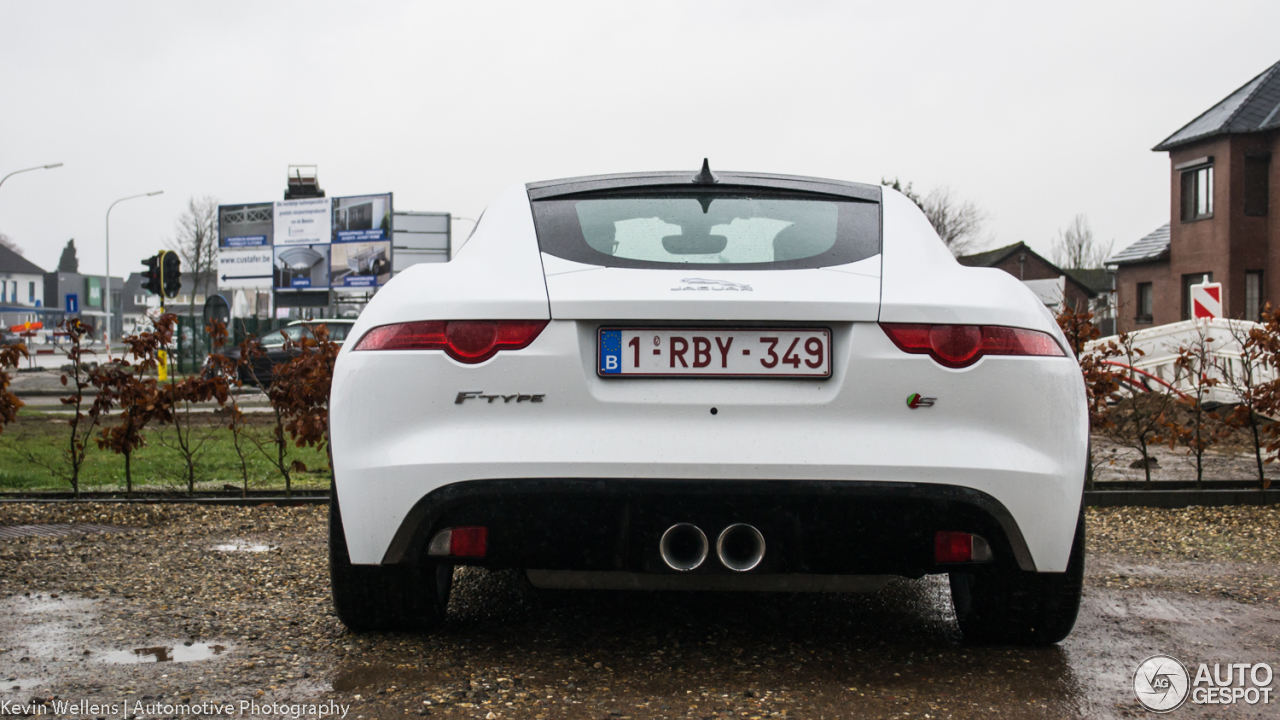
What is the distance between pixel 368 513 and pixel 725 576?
37.5 inches

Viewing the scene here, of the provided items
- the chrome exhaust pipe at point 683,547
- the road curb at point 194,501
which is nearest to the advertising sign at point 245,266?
the road curb at point 194,501

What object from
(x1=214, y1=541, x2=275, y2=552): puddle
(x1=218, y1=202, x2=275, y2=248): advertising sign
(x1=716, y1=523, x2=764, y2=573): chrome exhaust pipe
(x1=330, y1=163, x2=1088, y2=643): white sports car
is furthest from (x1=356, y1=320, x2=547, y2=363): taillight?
(x1=218, y1=202, x2=275, y2=248): advertising sign

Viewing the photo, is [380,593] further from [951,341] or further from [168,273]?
[168,273]

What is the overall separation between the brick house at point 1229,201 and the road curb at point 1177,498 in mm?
28076

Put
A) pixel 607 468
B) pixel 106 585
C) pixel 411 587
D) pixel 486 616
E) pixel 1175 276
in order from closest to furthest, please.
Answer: pixel 607 468
pixel 411 587
pixel 486 616
pixel 106 585
pixel 1175 276

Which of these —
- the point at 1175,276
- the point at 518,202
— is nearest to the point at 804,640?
the point at 518,202

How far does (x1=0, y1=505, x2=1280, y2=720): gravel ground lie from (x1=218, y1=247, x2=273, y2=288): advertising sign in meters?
47.6

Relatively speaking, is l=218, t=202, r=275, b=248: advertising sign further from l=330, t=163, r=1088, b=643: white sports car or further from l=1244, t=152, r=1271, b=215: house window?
l=330, t=163, r=1088, b=643: white sports car

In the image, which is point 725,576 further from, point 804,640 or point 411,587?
point 411,587

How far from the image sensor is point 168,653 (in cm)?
337

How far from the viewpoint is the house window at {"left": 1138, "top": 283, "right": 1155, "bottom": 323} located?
4031 centimetres

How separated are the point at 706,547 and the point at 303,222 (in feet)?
163

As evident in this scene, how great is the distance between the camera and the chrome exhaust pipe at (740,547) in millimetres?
2959

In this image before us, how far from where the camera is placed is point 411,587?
3418mm
